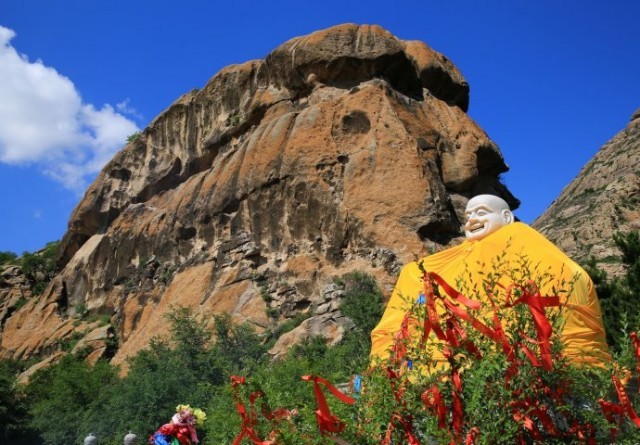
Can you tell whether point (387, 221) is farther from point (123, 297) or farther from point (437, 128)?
point (123, 297)

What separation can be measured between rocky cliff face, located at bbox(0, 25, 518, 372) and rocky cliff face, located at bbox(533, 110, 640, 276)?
561 centimetres

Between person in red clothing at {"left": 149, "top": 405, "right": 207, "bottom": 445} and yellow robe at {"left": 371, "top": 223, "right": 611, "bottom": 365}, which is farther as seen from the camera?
person in red clothing at {"left": 149, "top": 405, "right": 207, "bottom": 445}

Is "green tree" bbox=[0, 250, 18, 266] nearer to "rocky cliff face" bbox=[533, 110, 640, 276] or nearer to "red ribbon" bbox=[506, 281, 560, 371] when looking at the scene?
"rocky cliff face" bbox=[533, 110, 640, 276]

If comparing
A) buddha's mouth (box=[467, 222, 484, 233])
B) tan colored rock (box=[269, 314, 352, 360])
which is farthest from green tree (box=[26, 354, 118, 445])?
buddha's mouth (box=[467, 222, 484, 233])

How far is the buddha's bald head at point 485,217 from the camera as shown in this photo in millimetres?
7582

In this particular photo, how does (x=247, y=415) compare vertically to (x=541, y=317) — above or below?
above

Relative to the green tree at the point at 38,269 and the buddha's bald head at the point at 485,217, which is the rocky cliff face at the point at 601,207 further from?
the green tree at the point at 38,269

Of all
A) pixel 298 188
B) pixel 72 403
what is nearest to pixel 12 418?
pixel 72 403

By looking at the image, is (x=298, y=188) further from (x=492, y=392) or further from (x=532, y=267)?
(x=492, y=392)

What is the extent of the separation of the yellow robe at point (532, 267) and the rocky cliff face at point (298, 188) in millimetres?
9644

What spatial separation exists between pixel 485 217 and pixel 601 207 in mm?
27478

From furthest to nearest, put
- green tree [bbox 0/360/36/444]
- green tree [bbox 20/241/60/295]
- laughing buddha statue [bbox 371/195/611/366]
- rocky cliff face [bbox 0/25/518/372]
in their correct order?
green tree [bbox 20/241/60/295] → green tree [bbox 0/360/36/444] → rocky cliff face [bbox 0/25/518/372] → laughing buddha statue [bbox 371/195/611/366]

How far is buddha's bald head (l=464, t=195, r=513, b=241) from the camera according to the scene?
7582 mm

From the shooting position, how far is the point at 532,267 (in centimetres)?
619
